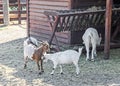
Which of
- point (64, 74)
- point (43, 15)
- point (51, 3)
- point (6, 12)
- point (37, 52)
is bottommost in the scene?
point (64, 74)

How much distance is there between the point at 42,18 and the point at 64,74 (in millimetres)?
5102

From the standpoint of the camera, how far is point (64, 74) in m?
8.36

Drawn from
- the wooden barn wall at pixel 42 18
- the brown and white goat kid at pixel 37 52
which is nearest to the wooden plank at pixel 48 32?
the wooden barn wall at pixel 42 18

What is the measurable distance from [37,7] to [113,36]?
3374mm

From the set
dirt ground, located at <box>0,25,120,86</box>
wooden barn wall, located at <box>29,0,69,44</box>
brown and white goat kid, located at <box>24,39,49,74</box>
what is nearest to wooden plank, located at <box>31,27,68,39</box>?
wooden barn wall, located at <box>29,0,69,44</box>

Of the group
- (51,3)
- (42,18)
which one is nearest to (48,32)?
(42,18)

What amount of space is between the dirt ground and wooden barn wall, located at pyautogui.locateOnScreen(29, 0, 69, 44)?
6.22 ft

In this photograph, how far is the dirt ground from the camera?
7.75 meters

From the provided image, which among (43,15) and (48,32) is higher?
(43,15)

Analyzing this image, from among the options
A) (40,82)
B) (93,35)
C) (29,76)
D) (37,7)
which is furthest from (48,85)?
(37,7)

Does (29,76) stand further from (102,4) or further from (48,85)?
(102,4)

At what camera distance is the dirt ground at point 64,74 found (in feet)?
25.4

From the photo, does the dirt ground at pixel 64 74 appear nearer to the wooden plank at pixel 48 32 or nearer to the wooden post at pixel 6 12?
the wooden plank at pixel 48 32

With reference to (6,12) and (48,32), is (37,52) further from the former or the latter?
(6,12)
